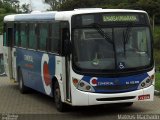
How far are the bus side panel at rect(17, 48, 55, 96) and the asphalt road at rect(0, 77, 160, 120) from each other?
525mm

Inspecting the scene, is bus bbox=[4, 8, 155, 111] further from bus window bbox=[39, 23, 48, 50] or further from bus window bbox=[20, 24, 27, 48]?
bus window bbox=[20, 24, 27, 48]

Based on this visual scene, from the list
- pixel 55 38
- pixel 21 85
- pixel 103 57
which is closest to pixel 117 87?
pixel 103 57

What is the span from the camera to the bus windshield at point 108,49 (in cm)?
1308

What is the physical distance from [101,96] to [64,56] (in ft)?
4.59

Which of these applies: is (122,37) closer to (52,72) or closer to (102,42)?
(102,42)

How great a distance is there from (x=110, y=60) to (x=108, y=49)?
27 cm

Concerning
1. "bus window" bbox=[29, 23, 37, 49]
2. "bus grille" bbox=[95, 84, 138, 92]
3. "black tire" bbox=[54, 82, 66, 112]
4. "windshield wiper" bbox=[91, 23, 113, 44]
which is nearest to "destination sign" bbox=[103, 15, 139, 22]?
"windshield wiper" bbox=[91, 23, 113, 44]

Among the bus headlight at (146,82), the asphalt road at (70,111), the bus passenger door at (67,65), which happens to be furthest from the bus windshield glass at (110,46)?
the asphalt road at (70,111)

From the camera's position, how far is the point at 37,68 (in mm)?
16531

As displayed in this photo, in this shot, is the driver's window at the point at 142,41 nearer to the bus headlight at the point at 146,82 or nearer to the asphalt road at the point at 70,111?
the bus headlight at the point at 146,82

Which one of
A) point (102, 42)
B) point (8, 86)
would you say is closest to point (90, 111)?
point (102, 42)

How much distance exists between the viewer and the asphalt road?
43.3ft

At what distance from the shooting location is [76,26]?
1315 centimetres

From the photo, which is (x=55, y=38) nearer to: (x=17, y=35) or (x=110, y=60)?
(x=110, y=60)
